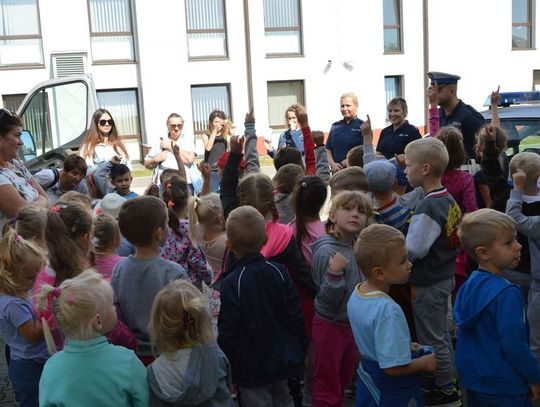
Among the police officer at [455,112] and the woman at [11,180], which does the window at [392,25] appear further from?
the woman at [11,180]

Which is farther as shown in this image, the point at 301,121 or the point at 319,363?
the point at 301,121

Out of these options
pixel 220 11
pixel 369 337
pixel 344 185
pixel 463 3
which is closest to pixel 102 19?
pixel 220 11

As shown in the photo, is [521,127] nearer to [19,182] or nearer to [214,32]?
[19,182]

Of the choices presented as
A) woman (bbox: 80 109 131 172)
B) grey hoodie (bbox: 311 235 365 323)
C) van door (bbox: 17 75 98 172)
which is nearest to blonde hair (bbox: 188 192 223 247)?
grey hoodie (bbox: 311 235 365 323)

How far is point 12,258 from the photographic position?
12.1 feet

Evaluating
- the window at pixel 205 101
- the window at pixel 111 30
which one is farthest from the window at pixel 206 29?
the window at pixel 111 30

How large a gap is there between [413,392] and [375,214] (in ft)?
4.90

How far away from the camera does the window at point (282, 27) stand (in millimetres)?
26047

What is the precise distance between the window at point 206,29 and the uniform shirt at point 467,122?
19969 millimetres


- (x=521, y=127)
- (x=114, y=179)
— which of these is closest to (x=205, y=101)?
(x=521, y=127)

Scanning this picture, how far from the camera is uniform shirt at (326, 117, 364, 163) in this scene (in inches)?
311

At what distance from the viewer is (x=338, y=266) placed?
3705mm

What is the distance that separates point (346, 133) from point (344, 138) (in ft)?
0.21

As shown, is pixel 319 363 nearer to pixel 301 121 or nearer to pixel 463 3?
pixel 301 121
